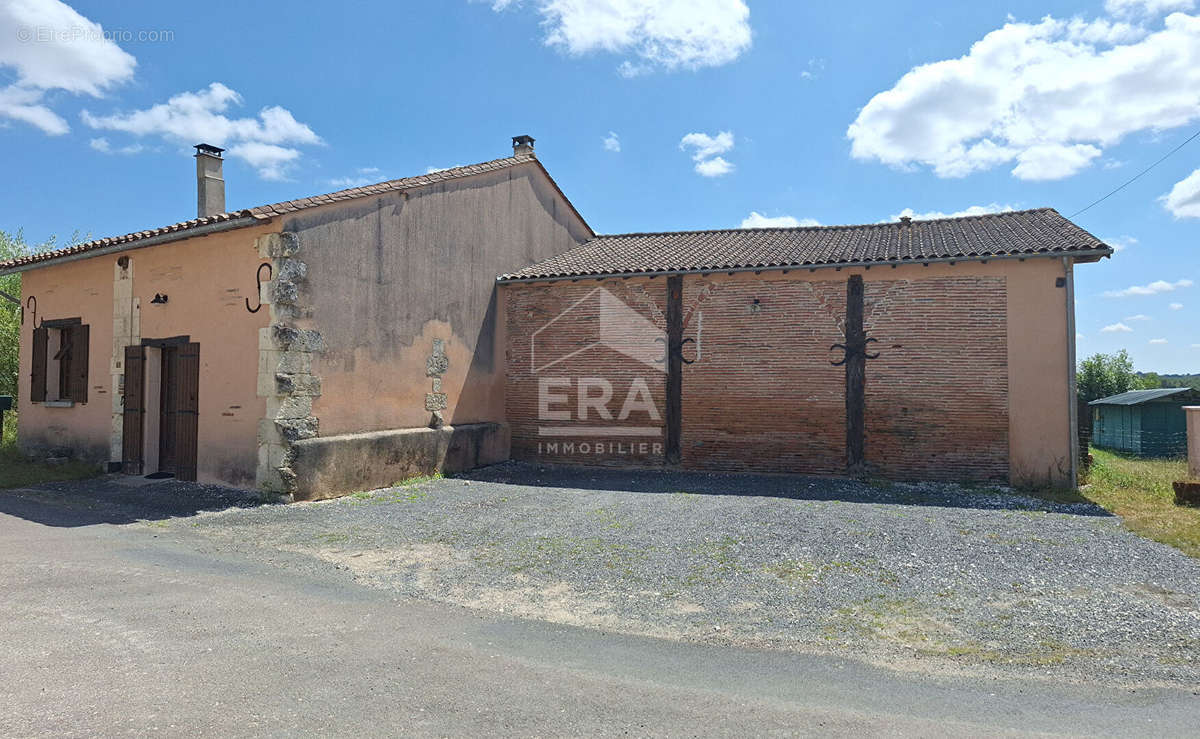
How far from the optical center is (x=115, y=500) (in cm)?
840

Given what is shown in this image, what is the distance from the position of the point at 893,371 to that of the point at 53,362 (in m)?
13.7

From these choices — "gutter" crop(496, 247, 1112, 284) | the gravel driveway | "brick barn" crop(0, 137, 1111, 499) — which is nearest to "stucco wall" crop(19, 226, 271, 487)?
"brick barn" crop(0, 137, 1111, 499)

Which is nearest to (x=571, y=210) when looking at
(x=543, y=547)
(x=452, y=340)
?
(x=452, y=340)

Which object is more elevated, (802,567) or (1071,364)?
(1071,364)

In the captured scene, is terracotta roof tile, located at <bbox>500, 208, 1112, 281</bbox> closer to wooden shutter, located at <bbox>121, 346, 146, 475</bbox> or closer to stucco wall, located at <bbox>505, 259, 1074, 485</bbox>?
stucco wall, located at <bbox>505, 259, 1074, 485</bbox>

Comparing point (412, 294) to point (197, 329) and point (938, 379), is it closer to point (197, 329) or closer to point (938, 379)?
point (197, 329)

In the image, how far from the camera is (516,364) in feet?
42.7

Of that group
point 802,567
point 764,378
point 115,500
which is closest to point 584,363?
point 764,378

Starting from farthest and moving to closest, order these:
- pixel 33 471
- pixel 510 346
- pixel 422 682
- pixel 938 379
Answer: pixel 510 346
pixel 938 379
pixel 33 471
pixel 422 682

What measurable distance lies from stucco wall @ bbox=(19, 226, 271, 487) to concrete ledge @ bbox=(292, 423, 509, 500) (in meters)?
0.75

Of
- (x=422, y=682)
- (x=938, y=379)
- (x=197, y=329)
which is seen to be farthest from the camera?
(x=938, y=379)

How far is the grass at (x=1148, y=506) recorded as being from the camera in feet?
23.1

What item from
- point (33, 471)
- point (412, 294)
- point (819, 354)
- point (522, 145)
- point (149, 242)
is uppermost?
point (522, 145)

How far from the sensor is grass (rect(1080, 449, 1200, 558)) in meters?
7.03
